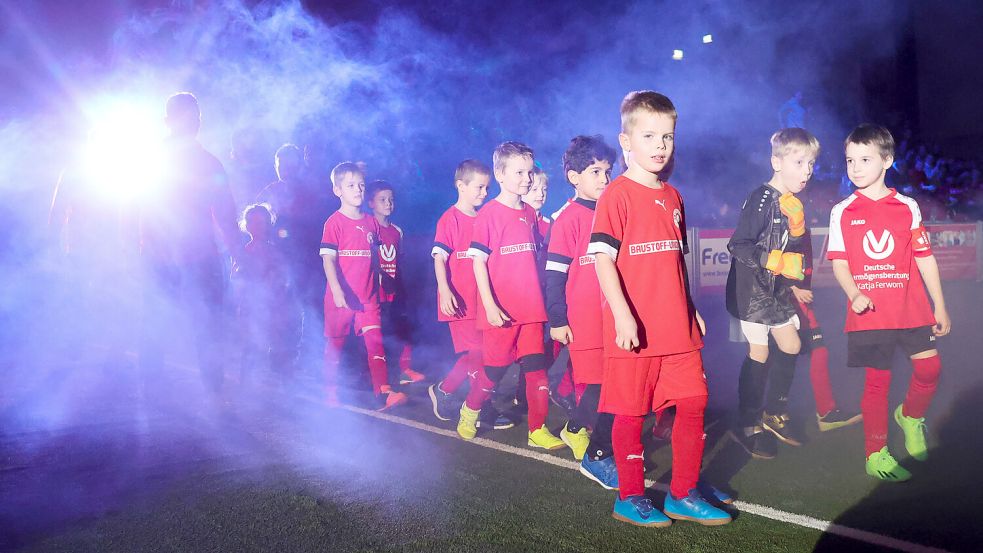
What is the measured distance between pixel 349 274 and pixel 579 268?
268cm

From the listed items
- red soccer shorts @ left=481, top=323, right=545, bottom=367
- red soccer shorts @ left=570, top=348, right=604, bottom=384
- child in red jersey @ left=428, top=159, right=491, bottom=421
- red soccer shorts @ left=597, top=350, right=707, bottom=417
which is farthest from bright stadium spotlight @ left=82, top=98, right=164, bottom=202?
red soccer shorts @ left=597, top=350, right=707, bottom=417

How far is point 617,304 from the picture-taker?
10.1 feet

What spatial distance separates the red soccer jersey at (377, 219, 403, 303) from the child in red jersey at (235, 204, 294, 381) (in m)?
1.14

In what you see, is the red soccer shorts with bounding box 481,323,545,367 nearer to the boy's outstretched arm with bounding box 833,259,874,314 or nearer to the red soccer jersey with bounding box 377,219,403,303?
the boy's outstretched arm with bounding box 833,259,874,314

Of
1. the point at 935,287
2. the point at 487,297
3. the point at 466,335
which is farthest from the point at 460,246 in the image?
the point at 935,287

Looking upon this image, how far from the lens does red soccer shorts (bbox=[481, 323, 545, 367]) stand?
185 inches

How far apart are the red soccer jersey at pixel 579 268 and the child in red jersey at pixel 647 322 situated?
1.08m

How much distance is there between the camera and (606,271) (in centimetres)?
315

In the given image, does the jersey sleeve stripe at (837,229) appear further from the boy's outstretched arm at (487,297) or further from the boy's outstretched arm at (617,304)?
the boy's outstretched arm at (487,297)

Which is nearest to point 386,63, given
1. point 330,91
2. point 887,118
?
point 330,91

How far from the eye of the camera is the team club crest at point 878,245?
4.01 metres

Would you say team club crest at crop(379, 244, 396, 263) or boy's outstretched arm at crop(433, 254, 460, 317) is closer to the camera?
boy's outstretched arm at crop(433, 254, 460, 317)

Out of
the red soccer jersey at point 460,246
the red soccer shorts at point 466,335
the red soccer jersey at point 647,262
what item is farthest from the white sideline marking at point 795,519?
the red soccer jersey at point 460,246

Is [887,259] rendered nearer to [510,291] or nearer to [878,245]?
[878,245]
